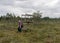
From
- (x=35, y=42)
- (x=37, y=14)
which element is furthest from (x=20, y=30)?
(x=37, y=14)

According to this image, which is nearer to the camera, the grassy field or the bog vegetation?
the grassy field

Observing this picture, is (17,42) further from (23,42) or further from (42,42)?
(42,42)

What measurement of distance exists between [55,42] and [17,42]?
2955 mm

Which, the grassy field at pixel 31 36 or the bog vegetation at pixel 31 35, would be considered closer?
the grassy field at pixel 31 36

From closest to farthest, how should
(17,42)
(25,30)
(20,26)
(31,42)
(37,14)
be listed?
(17,42) → (31,42) → (20,26) → (25,30) → (37,14)

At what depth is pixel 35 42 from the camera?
14.4 m

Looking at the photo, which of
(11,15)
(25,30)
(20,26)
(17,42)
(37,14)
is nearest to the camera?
(17,42)

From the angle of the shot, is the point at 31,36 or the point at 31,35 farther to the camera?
the point at 31,35

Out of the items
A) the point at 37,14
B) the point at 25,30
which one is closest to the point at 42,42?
the point at 25,30

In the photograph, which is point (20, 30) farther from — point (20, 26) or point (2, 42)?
point (2, 42)

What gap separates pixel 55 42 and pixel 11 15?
4664cm

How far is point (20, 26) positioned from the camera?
21.2 m

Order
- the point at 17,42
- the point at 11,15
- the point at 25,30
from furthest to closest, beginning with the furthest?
the point at 11,15 < the point at 25,30 < the point at 17,42

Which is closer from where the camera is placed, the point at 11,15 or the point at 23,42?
the point at 23,42
